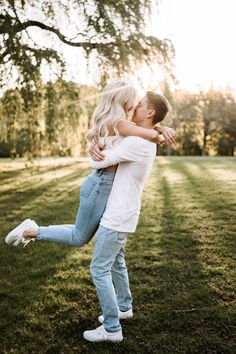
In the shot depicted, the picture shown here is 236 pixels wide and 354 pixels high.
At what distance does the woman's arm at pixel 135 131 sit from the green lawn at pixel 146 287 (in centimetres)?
147

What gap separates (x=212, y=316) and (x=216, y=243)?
2.02 meters

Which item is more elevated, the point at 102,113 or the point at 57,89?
the point at 57,89

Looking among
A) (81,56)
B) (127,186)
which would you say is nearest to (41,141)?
(81,56)

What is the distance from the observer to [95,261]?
3.11m

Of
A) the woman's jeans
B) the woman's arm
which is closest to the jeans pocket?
the woman's jeans

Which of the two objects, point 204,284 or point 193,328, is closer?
point 193,328

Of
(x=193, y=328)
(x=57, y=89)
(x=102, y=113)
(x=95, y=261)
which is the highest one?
(x=57, y=89)

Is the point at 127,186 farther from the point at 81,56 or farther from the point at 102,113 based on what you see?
the point at 81,56

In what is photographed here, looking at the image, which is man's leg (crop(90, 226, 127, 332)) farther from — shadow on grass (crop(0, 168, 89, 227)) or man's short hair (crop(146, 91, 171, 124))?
shadow on grass (crop(0, 168, 89, 227))

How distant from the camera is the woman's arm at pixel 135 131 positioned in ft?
9.88

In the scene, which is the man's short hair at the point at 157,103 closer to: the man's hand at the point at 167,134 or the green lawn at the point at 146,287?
the man's hand at the point at 167,134

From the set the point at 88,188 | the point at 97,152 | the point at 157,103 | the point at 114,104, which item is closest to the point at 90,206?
the point at 88,188

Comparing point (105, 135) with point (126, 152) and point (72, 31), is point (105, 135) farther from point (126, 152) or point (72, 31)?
point (72, 31)

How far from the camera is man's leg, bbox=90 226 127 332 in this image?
10.0 ft
